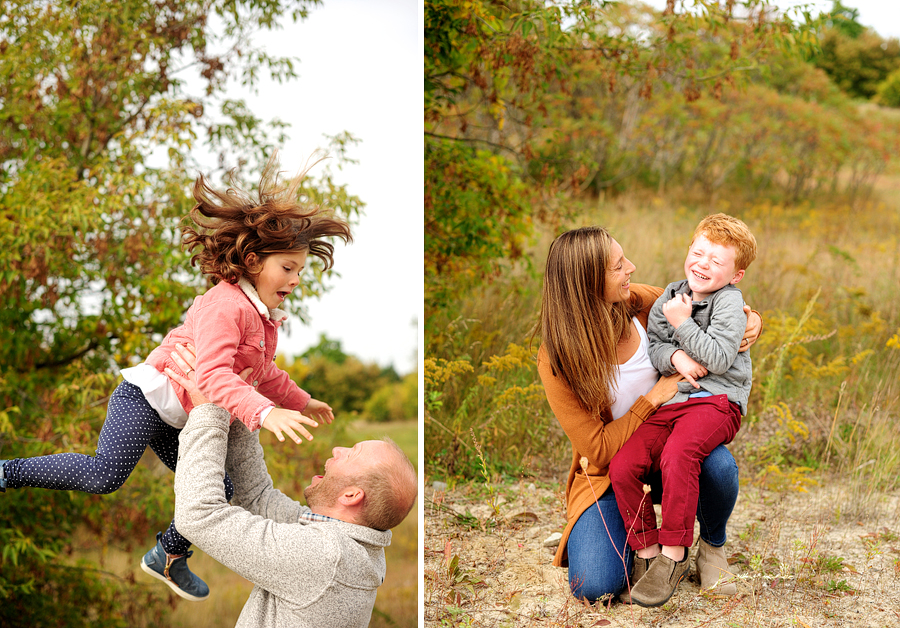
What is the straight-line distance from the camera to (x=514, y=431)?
4.20m

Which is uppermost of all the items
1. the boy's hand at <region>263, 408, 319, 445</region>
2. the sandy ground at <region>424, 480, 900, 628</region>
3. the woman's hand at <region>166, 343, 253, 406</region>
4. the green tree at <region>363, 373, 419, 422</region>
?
the woman's hand at <region>166, 343, 253, 406</region>

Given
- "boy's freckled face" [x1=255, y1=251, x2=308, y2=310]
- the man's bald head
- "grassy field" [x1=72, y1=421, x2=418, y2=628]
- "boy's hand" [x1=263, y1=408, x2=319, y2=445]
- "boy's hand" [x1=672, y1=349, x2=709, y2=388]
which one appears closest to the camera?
"boy's hand" [x1=263, y1=408, x2=319, y2=445]

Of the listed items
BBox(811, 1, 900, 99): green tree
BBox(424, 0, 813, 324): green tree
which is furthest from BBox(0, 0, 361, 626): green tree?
BBox(811, 1, 900, 99): green tree

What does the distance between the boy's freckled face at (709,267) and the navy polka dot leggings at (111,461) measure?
1.67 metres

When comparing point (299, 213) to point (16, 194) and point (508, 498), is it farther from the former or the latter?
point (16, 194)

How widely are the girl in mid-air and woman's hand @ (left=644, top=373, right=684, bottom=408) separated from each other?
1318mm

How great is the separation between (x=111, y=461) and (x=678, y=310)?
6.16 feet

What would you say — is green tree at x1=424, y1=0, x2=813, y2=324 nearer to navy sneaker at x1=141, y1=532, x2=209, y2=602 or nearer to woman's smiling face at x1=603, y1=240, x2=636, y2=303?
woman's smiling face at x1=603, y1=240, x2=636, y2=303

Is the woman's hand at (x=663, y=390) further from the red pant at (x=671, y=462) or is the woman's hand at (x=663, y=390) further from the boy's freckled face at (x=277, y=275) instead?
the boy's freckled face at (x=277, y=275)

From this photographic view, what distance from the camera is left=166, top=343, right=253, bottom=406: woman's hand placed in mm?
1955

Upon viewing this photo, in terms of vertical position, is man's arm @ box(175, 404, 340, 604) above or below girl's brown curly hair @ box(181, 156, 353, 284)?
below

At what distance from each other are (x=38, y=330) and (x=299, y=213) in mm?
3457

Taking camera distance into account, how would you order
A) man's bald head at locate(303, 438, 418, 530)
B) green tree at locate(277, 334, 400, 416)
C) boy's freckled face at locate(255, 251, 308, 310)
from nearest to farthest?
man's bald head at locate(303, 438, 418, 530), boy's freckled face at locate(255, 251, 308, 310), green tree at locate(277, 334, 400, 416)

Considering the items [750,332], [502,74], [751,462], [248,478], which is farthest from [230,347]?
[751,462]
